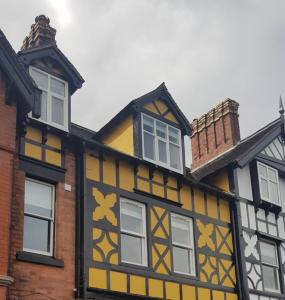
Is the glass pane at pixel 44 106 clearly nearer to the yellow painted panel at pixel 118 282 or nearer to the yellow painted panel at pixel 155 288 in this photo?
the yellow painted panel at pixel 118 282

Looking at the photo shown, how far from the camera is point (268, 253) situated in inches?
850

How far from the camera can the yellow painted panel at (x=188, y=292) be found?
17797 millimetres

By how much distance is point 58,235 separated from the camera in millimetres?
15305

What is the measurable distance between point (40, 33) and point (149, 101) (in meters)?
3.89

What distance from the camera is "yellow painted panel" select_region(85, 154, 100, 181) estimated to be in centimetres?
1667

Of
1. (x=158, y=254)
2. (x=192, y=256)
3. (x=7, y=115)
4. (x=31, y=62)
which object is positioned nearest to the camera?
(x=7, y=115)

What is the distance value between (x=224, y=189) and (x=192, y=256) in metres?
3.47

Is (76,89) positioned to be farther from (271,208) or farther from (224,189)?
(271,208)

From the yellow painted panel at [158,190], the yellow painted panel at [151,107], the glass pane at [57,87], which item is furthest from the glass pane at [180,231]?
the glass pane at [57,87]

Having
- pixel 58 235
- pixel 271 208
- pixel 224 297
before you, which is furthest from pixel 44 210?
pixel 271 208

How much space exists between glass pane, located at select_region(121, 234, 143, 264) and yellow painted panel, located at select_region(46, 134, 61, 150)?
3.10m

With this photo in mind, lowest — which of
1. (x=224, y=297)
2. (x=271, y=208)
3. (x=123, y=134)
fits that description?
(x=224, y=297)

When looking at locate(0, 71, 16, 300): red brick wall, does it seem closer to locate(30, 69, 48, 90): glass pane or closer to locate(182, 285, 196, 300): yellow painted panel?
locate(30, 69, 48, 90): glass pane

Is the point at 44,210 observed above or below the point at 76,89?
below
